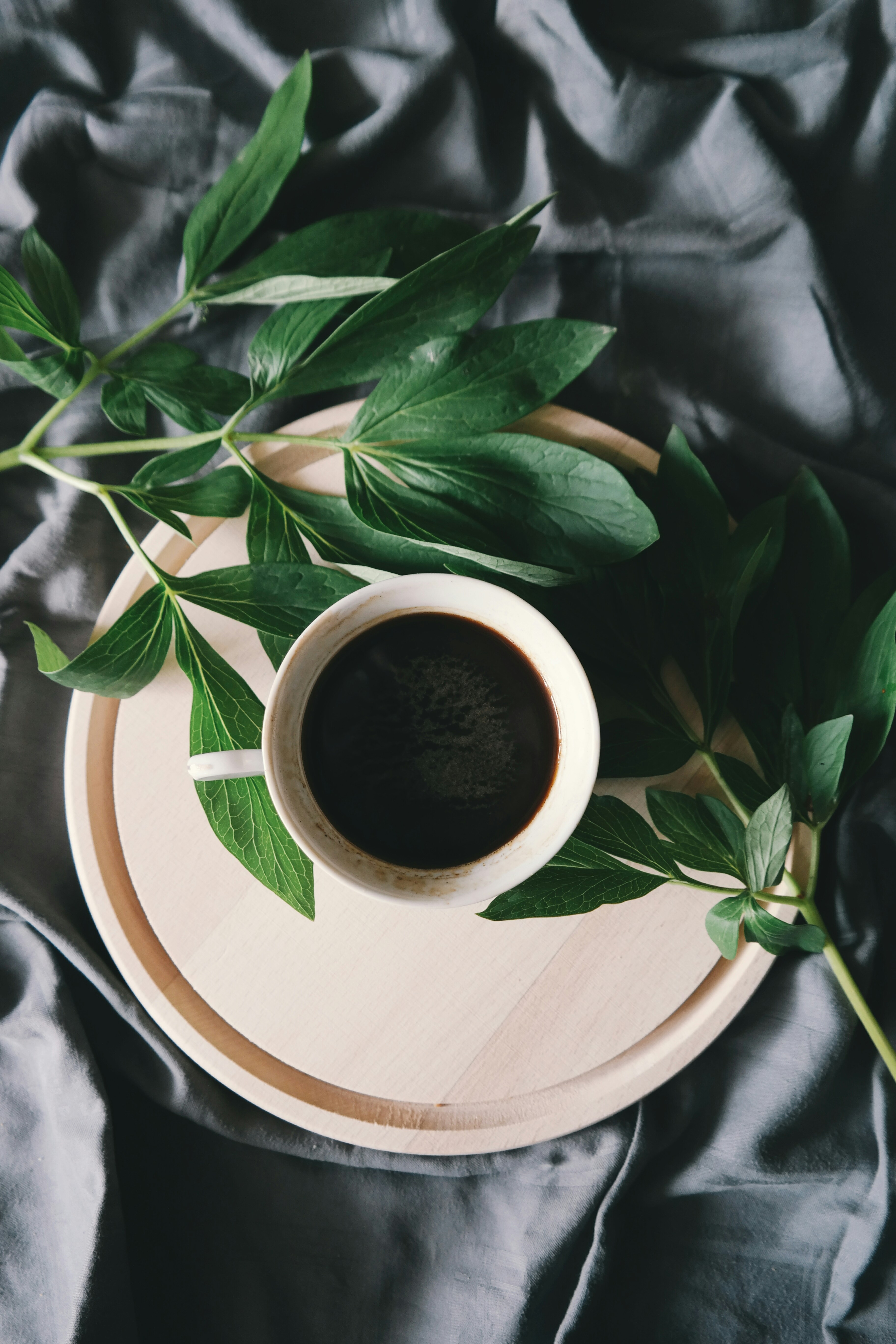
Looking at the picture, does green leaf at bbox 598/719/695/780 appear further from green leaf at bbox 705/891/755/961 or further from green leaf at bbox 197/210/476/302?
green leaf at bbox 197/210/476/302

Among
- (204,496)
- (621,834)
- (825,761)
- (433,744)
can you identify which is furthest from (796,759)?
(204,496)

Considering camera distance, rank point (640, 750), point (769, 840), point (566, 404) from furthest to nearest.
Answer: point (566, 404) → point (640, 750) → point (769, 840)

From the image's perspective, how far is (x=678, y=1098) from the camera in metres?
0.79

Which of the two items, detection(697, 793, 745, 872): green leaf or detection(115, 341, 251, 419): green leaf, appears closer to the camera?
detection(697, 793, 745, 872): green leaf

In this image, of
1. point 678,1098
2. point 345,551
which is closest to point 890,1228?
point 678,1098

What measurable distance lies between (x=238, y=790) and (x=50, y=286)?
0.43 metres

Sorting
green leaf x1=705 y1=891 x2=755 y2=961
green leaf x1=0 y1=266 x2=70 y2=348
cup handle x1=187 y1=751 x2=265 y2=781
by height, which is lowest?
green leaf x1=705 y1=891 x2=755 y2=961

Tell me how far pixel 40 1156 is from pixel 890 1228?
76 cm

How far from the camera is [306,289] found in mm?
659

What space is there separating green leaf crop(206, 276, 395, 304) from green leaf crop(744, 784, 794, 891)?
434 mm

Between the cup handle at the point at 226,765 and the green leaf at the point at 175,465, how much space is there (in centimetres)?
24

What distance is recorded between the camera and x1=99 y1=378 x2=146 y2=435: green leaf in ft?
2.41

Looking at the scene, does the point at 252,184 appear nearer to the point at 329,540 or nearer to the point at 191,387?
the point at 191,387

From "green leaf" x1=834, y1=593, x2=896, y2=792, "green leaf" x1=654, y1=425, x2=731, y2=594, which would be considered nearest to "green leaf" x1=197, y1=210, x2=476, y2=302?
"green leaf" x1=654, y1=425, x2=731, y2=594
